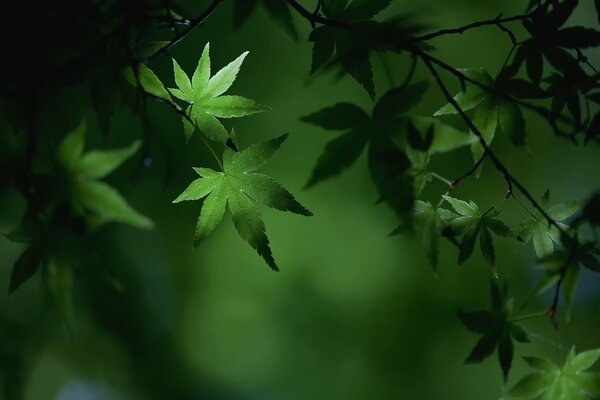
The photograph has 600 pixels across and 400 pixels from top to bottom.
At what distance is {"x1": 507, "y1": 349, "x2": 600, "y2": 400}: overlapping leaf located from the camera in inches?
31.5

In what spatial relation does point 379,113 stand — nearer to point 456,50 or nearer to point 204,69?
point 204,69

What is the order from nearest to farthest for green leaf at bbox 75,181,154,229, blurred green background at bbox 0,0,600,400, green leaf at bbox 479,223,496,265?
green leaf at bbox 75,181,154,229, green leaf at bbox 479,223,496,265, blurred green background at bbox 0,0,600,400

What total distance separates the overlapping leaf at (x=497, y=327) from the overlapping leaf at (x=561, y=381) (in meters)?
0.06

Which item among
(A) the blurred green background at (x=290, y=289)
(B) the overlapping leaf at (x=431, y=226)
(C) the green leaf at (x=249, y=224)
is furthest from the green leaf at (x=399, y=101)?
(A) the blurred green background at (x=290, y=289)

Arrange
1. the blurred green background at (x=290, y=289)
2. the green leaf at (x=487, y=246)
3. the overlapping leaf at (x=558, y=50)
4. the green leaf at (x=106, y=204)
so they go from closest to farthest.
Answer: the green leaf at (x=106, y=204) → the overlapping leaf at (x=558, y=50) → the green leaf at (x=487, y=246) → the blurred green background at (x=290, y=289)

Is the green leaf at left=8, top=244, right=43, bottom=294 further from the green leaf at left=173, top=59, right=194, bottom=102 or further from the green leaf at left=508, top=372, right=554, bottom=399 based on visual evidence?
the green leaf at left=508, top=372, right=554, bottom=399

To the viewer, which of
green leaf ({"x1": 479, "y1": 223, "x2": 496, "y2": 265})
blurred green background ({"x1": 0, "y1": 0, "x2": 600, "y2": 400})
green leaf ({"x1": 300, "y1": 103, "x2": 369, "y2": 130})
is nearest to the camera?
green leaf ({"x1": 300, "y1": 103, "x2": 369, "y2": 130})

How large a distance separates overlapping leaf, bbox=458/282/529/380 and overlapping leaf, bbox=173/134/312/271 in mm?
324

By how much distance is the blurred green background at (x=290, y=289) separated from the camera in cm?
443

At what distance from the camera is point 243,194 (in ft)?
2.66

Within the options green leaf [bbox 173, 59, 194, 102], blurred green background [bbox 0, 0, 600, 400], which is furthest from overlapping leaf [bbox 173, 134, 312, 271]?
blurred green background [bbox 0, 0, 600, 400]

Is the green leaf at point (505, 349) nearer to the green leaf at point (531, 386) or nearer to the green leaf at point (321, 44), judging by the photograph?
the green leaf at point (531, 386)

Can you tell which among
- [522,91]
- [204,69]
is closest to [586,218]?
[522,91]

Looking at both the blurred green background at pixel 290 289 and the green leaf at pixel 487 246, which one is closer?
the green leaf at pixel 487 246
